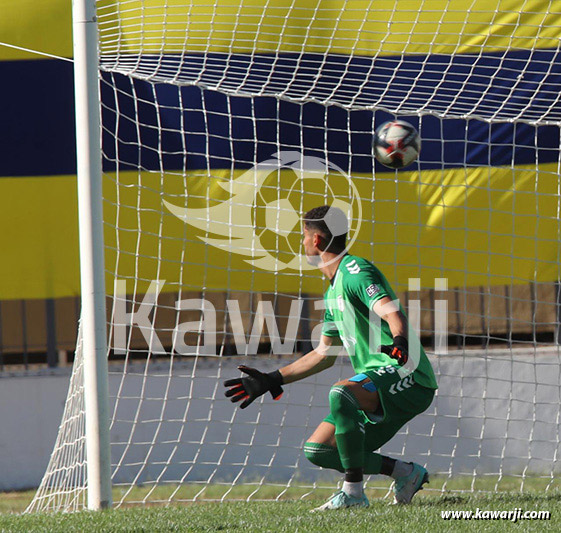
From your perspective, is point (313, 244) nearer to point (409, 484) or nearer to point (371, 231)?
point (409, 484)

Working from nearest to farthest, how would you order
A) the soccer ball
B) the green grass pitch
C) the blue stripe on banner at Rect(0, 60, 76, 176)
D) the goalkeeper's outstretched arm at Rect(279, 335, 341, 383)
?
the green grass pitch < the goalkeeper's outstretched arm at Rect(279, 335, 341, 383) < the soccer ball < the blue stripe on banner at Rect(0, 60, 76, 176)

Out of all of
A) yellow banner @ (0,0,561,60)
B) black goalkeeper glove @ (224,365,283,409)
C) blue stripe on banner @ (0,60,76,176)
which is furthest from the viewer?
blue stripe on banner @ (0,60,76,176)

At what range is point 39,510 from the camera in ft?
18.6

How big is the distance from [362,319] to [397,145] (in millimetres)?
1320

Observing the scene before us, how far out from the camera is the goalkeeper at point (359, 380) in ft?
15.0

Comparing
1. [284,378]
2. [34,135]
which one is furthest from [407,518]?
[34,135]

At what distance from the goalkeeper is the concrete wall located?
3.05 meters

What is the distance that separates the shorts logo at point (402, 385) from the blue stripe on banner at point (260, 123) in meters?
2.65

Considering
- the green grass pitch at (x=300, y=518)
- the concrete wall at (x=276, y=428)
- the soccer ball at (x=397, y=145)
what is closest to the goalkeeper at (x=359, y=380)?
the green grass pitch at (x=300, y=518)

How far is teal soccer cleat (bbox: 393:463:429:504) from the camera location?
489cm

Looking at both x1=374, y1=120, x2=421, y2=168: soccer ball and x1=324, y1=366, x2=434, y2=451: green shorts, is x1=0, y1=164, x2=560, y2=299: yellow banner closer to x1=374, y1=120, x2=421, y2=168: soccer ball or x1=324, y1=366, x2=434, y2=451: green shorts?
x1=374, y1=120, x2=421, y2=168: soccer ball

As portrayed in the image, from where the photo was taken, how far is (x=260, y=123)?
732 cm

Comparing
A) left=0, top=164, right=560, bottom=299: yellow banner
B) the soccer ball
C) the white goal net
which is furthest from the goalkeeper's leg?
left=0, top=164, right=560, bottom=299: yellow banner

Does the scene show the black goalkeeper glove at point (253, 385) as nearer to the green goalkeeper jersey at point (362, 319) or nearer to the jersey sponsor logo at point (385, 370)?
the green goalkeeper jersey at point (362, 319)
